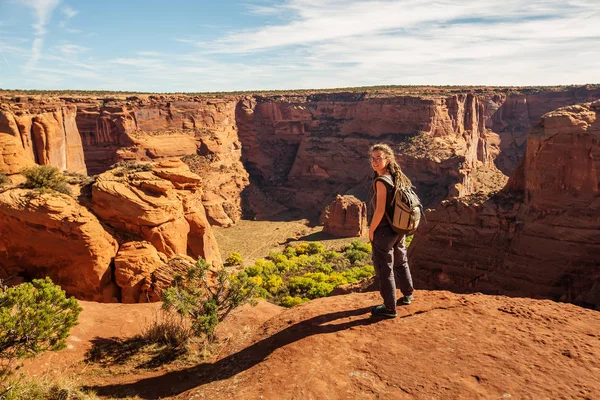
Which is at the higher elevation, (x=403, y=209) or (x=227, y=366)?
(x=403, y=209)

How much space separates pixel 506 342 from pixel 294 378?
2.87m

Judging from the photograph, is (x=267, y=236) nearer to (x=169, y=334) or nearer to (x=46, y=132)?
(x=46, y=132)

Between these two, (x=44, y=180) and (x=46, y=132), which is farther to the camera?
(x=46, y=132)

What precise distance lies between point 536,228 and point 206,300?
15.0 m

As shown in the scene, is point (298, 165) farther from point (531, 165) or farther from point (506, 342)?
point (506, 342)

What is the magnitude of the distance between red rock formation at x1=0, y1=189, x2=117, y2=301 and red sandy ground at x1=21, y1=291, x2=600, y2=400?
8.40 metres

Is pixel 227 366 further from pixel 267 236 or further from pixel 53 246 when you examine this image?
pixel 267 236

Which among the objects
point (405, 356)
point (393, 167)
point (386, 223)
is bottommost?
point (405, 356)

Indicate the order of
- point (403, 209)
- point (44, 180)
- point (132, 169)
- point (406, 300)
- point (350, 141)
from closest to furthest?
point (403, 209), point (406, 300), point (44, 180), point (132, 169), point (350, 141)

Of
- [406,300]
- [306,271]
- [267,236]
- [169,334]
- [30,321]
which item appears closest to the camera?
[30,321]

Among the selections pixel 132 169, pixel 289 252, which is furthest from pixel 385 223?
pixel 289 252

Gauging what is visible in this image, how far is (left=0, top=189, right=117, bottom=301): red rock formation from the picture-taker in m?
15.1

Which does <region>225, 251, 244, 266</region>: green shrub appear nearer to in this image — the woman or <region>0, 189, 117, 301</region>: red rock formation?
<region>0, 189, 117, 301</region>: red rock formation

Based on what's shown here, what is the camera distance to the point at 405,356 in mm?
5473
